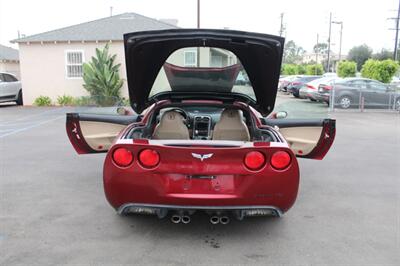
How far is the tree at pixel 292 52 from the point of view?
105037mm

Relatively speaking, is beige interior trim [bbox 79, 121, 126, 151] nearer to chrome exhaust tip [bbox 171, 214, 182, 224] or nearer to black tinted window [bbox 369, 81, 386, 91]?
chrome exhaust tip [bbox 171, 214, 182, 224]

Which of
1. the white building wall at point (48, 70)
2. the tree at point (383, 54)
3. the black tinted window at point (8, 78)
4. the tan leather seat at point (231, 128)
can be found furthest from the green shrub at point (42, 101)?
the tree at point (383, 54)

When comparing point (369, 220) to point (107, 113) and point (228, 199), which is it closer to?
point (228, 199)

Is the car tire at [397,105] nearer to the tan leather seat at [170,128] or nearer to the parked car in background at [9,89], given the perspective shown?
the tan leather seat at [170,128]

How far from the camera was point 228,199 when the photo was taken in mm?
3525

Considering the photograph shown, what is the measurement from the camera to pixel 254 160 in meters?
3.56

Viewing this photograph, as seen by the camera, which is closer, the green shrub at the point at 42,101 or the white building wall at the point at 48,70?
the green shrub at the point at 42,101

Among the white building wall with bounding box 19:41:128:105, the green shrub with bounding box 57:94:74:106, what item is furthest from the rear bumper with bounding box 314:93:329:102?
the green shrub with bounding box 57:94:74:106

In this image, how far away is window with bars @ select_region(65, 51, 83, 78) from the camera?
17964 mm

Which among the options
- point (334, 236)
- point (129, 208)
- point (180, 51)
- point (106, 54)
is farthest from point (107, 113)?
point (106, 54)

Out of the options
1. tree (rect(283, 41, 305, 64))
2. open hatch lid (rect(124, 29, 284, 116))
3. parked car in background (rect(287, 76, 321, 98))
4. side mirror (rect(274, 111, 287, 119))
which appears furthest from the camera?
tree (rect(283, 41, 305, 64))

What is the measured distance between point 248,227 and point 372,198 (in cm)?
203

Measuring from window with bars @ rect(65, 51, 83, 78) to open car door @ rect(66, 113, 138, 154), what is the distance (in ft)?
43.7

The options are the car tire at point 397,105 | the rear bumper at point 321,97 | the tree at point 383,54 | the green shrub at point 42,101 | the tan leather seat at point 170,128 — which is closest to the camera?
the tan leather seat at point 170,128
